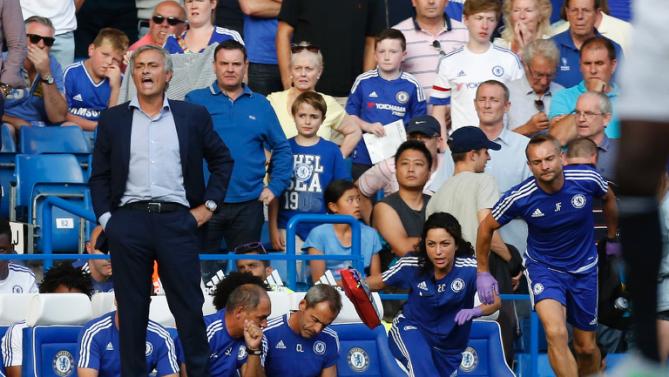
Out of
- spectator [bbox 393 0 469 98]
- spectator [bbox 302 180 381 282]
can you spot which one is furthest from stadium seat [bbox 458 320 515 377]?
spectator [bbox 393 0 469 98]

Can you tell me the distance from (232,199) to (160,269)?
293cm

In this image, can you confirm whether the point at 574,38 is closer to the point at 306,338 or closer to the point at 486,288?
the point at 486,288

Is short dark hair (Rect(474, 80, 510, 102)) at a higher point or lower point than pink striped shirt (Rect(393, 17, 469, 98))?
lower

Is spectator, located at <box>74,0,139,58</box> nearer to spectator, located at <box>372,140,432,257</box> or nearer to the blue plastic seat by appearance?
spectator, located at <box>372,140,432,257</box>

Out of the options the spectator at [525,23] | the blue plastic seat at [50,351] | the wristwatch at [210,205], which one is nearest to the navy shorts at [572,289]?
the wristwatch at [210,205]

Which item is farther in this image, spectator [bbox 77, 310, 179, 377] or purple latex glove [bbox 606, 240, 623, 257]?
purple latex glove [bbox 606, 240, 623, 257]

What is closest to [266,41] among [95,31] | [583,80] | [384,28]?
[384,28]

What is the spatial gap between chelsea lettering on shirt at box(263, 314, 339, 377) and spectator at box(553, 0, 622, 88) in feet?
15.7

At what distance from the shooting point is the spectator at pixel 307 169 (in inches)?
453

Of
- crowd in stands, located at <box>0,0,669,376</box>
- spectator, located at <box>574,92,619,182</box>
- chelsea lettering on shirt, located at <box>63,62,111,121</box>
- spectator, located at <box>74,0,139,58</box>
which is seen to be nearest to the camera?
crowd in stands, located at <box>0,0,669,376</box>

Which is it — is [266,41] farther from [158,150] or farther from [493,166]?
[158,150]

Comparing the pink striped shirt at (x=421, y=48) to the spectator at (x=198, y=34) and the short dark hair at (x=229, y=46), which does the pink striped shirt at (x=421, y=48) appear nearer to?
the spectator at (x=198, y=34)

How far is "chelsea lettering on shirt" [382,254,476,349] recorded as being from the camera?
980 cm

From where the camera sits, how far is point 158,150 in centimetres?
829
